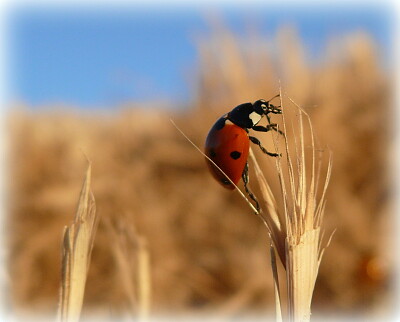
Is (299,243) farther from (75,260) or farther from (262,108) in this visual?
(262,108)

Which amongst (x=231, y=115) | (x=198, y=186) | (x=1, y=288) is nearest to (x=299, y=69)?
(x=198, y=186)

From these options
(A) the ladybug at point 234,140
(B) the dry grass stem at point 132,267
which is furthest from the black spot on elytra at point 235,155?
(B) the dry grass stem at point 132,267

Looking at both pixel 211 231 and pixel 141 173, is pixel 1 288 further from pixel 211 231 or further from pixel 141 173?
pixel 141 173

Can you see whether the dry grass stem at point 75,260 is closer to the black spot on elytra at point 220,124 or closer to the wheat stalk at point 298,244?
the wheat stalk at point 298,244

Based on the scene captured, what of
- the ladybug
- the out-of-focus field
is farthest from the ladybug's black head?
the out-of-focus field

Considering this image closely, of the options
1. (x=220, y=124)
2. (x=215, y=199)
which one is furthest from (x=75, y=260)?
(x=215, y=199)

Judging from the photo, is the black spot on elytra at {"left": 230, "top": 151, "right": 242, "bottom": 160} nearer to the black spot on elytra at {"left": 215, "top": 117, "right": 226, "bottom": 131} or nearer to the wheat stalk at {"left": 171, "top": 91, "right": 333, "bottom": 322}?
the black spot on elytra at {"left": 215, "top": 117, "right": 226, "bottom": 131}

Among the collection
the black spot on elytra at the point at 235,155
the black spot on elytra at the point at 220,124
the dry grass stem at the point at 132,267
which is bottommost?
the dry grass stem at the point at 132,267

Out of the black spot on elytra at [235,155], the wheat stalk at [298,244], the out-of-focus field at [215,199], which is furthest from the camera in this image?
the out-of-focus field at [215,199]
